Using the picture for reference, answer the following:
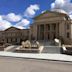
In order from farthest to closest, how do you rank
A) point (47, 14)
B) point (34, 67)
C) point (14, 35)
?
point (14, 35) → point (47, 14) → point (34, 67)

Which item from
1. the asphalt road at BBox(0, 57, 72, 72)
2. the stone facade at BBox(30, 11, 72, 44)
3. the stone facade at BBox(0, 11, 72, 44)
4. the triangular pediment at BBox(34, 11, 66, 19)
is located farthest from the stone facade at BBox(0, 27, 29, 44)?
the asphalt road at BBox(0, 57, 72, 72)

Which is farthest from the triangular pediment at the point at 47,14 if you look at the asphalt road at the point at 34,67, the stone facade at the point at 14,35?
the asphalt road at the point at 34,67

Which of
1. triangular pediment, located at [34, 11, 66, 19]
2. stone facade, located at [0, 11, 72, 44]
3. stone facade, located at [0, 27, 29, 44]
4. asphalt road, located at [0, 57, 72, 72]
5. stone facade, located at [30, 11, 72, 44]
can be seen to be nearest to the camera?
asphalt road, located at [0, 57, 72, 72]

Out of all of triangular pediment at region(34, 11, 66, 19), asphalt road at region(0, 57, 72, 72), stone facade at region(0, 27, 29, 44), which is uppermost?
triangular pediment at region(34, 11, 66, 19)

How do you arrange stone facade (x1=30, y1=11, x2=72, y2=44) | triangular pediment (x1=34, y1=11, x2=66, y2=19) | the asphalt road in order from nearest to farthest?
the asphalt road → stone facade (x1=30, y1=11, x2=72, y2=44) → triangular pediment (x1=34, y1=11, x2=66, y2=19)

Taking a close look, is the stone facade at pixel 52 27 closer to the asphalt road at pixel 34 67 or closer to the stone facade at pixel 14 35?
the stone facade at pixel 14 35

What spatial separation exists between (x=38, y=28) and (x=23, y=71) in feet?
131

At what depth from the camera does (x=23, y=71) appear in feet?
34.0

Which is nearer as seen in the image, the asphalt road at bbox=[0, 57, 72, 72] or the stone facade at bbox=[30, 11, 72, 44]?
the asphalt road at bbox=[0, 57, 72, 72]

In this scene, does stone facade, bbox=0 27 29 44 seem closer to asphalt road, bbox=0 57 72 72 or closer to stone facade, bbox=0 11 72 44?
stone facade, bbox=0 11 72 44

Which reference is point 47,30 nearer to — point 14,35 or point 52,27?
point 52,27

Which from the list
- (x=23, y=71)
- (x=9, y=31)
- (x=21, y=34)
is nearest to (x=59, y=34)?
(x=21, y=34)

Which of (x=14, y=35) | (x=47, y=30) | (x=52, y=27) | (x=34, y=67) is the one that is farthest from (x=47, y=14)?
(x=34, y=67)

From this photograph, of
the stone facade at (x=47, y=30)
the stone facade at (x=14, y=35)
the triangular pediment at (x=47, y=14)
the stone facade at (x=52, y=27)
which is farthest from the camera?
the stone facade at (x=14, y=35)
